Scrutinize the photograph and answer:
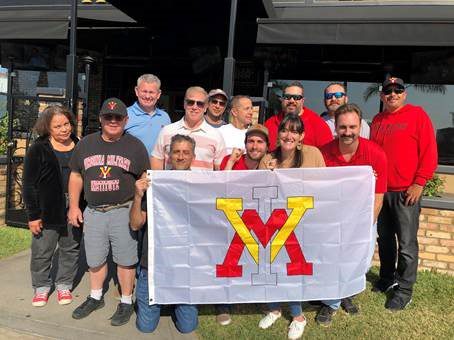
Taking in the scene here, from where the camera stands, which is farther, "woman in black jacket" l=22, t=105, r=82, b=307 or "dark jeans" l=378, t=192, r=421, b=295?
"dark jeans" l=378, t=192, r=421, b=295

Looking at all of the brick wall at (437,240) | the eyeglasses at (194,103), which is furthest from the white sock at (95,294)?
the brick wall at (437,240)

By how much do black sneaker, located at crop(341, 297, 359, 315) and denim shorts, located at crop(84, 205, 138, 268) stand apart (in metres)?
1.92

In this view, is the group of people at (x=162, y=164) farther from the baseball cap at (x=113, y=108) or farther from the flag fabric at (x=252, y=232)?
the flag fabric at (x=252, y=232)

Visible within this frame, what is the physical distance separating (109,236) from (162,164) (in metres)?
0.73

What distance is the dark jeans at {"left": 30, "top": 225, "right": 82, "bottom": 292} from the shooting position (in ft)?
11.9

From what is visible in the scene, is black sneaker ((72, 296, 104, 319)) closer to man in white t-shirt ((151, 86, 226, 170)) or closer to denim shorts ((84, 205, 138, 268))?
denim shorts ((84, 205, 138, 268))

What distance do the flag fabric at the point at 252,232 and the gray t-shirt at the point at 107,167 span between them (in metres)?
0.28

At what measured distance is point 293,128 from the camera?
10.3ft

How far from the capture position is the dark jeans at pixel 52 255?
3631 millimetres

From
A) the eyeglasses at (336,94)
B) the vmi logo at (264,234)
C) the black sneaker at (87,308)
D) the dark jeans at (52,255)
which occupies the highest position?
the eyeglasses at (336,94)

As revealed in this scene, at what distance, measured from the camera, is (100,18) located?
7297 millimetres

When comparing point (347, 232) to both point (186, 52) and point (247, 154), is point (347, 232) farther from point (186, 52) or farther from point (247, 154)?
point (186, 52)

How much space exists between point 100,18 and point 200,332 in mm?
5877

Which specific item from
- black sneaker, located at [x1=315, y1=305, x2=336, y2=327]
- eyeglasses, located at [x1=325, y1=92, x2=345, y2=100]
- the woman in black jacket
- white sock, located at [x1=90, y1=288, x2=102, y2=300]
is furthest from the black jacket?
eyeglasses, located at [x1=325, y1=92, x2=345, y2=100]
